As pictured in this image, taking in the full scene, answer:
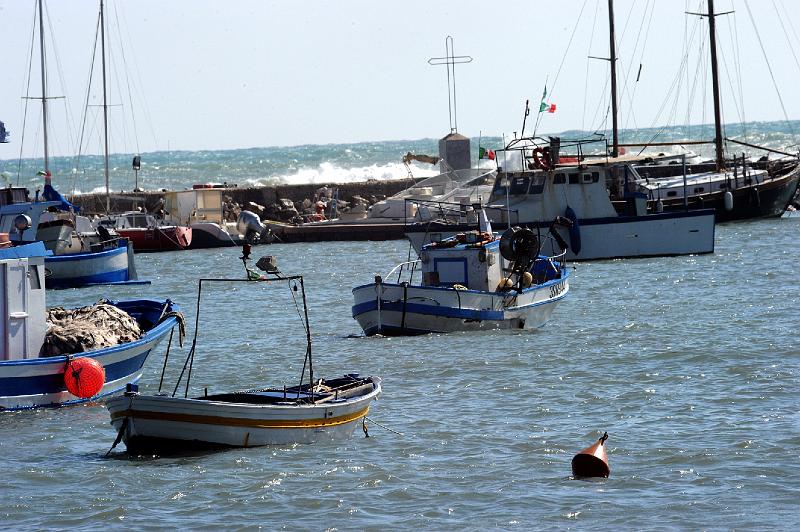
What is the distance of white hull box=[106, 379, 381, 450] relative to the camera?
14.9m

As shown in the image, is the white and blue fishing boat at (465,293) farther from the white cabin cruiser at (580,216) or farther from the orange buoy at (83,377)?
the white cabin cruiser at (580,216)

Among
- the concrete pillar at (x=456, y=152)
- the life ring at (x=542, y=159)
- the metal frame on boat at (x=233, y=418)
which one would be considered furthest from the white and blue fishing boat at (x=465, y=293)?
the concrete pillar at (x=456, y=152)

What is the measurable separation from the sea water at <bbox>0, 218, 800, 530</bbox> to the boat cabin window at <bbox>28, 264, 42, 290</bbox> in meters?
1.72

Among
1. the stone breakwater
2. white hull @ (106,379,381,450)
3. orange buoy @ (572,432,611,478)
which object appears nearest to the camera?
orange buoy @ (572,432,611,478)

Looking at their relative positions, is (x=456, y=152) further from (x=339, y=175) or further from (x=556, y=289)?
(x=339, y=175)

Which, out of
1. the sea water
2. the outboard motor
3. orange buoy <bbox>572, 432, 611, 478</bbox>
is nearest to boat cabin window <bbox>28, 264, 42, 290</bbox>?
the sea water

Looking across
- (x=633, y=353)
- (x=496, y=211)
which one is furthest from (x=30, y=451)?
(x=496, y=211)

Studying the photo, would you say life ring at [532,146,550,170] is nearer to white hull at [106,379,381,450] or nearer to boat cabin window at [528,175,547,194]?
boat cabin window at [528,175,547,194]

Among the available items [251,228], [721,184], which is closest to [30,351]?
[251,228]

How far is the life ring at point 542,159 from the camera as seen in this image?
3919cm

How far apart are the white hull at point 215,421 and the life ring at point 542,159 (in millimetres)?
24142

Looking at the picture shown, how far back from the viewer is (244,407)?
49.9ft

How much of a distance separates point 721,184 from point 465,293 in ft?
89.1

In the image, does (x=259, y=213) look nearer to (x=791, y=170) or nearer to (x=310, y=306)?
(x=791, y=170)
